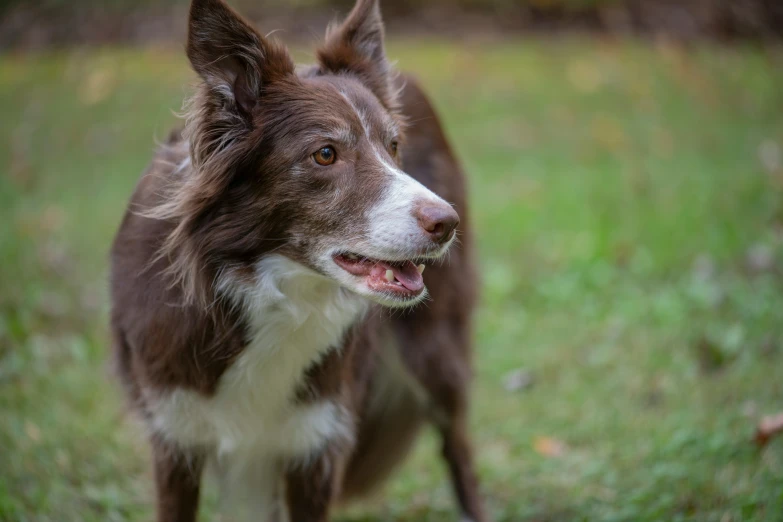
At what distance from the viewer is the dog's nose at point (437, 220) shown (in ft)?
9.14

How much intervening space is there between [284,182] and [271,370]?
0.74 metres

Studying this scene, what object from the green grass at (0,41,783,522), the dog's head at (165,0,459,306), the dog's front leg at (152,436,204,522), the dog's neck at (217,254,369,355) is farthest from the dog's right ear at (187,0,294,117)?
the dog's front leg at (152,436,204,522)

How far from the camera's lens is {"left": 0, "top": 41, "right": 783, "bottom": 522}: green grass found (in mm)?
4434

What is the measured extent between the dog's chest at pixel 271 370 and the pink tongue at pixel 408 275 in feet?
1.02

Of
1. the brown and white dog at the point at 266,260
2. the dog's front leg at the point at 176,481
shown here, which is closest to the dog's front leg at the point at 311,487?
the brown and white dog at the point at 266,260

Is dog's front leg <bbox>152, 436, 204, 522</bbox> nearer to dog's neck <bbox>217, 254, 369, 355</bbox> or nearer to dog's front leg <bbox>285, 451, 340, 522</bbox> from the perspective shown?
dog's front leg <bbox>285, 451, 340, 522</bbox>

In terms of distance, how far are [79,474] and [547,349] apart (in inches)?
136

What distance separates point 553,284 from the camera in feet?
23.3

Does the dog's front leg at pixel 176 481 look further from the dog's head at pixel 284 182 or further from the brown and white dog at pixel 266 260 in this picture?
the dog's head at pixel 284 182

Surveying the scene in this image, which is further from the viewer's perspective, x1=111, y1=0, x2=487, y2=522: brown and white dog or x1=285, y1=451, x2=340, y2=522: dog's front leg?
x1=285, y1=451, x2=340, y2=522: dog's front leg

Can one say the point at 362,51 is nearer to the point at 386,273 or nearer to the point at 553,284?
the point at 386,273

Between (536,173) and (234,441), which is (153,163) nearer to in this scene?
(234,441)

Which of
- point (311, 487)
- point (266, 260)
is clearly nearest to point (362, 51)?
point (266, 260)

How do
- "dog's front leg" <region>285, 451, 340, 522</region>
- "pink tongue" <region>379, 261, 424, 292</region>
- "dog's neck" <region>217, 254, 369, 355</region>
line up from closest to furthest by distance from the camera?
1. "pink tongue" <region>379, 261, 424, 292</region>
2. "dog's neck" <region>217, 254, 369, 355</region>
3. "dog's front leg" <region>285, 451, 340, 522</region>
